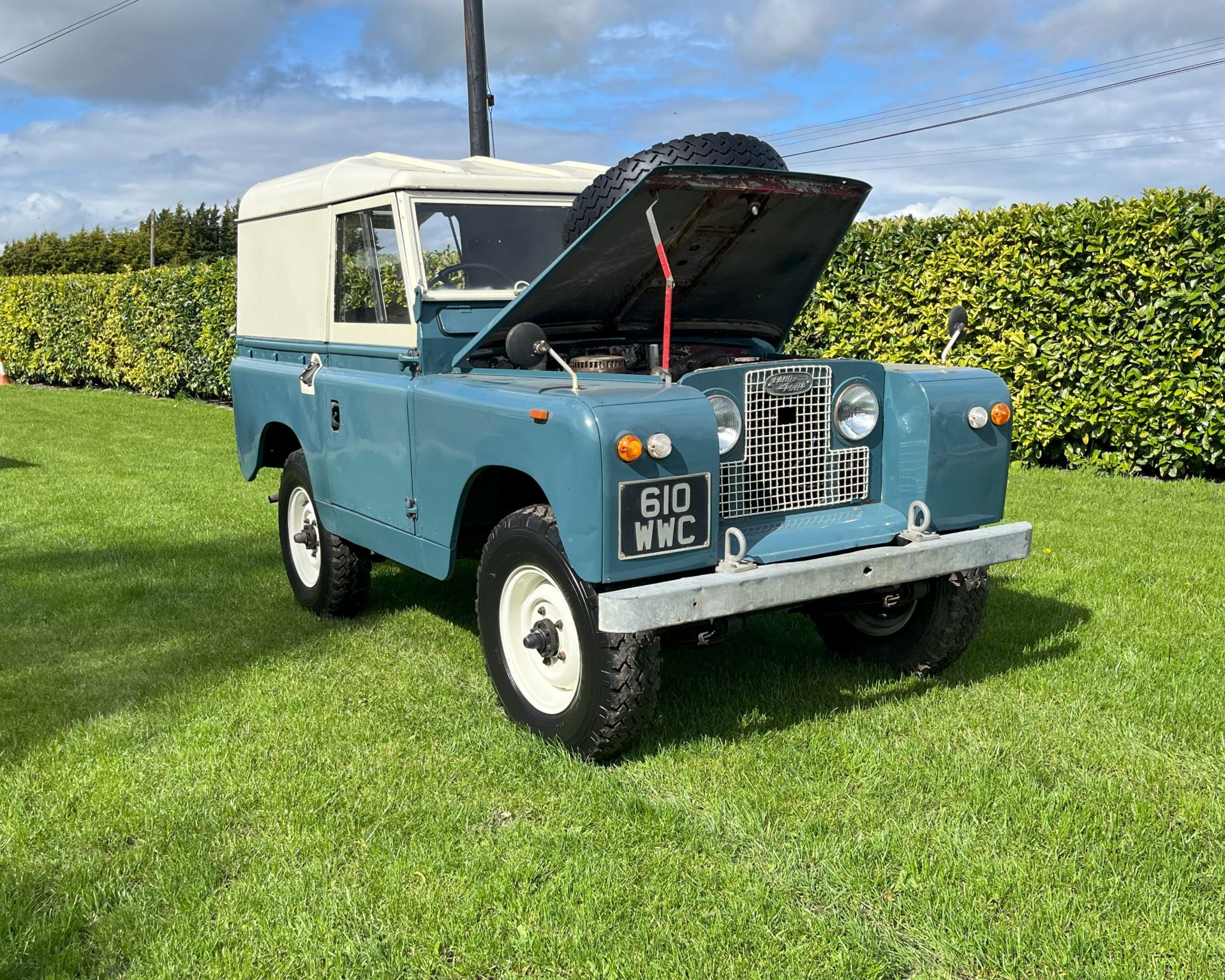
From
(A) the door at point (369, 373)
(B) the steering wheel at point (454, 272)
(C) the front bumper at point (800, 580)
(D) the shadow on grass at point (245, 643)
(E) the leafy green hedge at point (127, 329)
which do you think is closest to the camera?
(C) the front bumper at point (800, 580)

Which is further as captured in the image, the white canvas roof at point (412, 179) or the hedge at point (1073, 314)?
the hedge at point (1073, 314)

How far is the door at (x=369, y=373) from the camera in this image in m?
4.81

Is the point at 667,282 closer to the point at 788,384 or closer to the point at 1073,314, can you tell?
the point at 788,384

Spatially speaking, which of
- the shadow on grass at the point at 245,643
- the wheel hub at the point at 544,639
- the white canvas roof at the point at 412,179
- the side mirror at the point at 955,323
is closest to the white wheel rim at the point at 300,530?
the shadow on grass at the point at 245,643

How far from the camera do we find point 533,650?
4.24 m

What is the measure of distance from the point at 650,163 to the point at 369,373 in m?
1.67

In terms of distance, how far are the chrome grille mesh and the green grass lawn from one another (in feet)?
2.74

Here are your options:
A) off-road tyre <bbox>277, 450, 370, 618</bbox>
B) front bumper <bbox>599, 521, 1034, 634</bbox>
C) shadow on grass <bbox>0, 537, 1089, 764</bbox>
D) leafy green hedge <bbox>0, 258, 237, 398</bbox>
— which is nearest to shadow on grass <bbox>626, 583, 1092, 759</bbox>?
shadow on grass <bbox>0, 537, 1089, 764</bbox>

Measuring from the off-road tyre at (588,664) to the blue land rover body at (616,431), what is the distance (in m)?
0.01

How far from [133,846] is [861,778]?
7.65 feet

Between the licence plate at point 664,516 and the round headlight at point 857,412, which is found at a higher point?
the round headlight at point 857,412

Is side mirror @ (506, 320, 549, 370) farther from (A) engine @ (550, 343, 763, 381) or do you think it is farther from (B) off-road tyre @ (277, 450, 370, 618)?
(B) off-road tyre @ (277, 450, 370, 618)

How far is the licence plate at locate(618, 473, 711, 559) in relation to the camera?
3559 millimetres

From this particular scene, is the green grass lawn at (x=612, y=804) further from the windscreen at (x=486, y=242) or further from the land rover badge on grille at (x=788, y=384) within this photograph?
the windscreen at (x=486, y=242)
